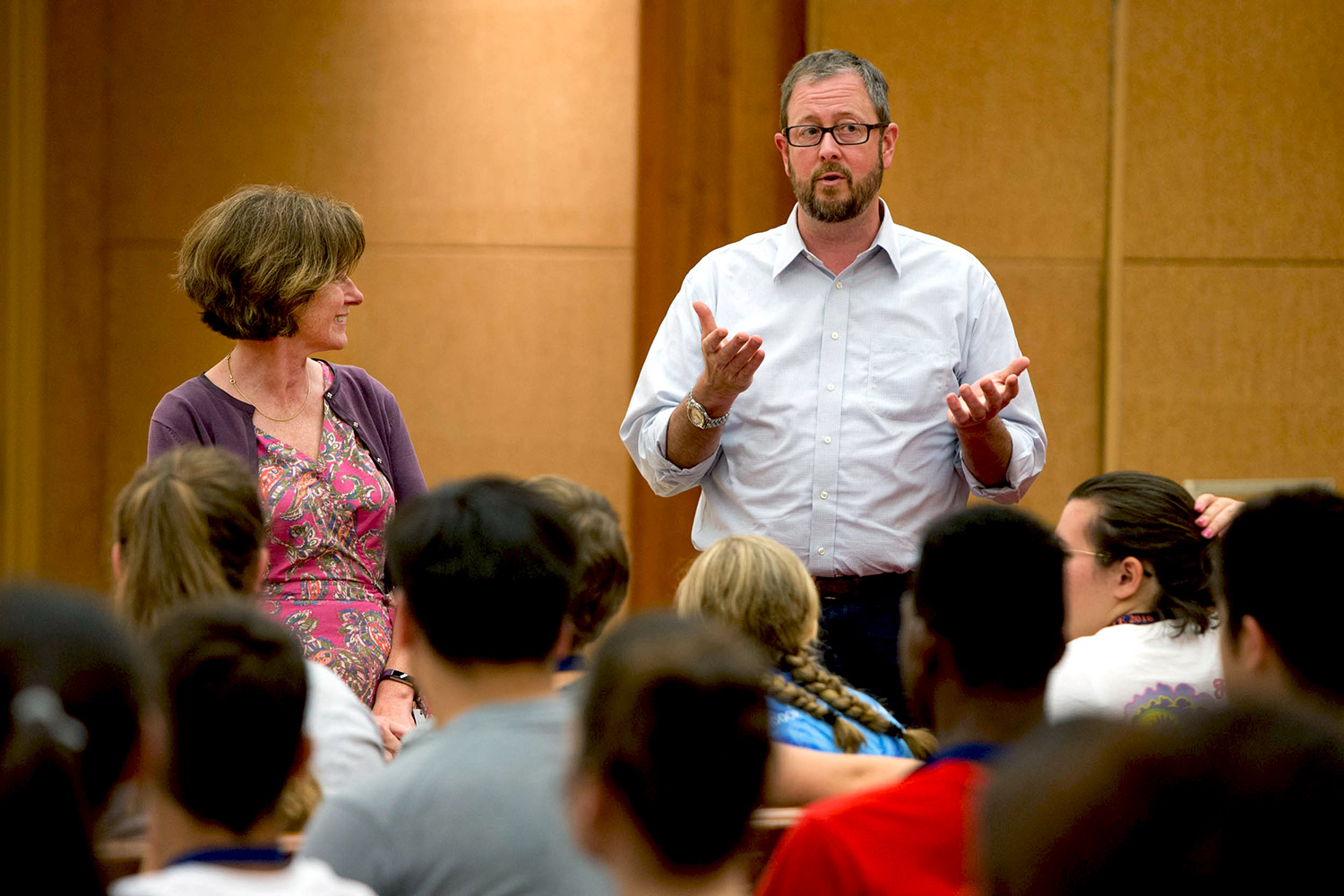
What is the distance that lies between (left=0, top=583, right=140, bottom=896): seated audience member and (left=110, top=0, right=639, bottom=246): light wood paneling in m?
3.37

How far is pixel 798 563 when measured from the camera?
208cm

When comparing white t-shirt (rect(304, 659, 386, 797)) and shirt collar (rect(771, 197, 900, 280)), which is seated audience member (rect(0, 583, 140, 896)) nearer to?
white t-shirt (rect(304, 659, 386, 797))

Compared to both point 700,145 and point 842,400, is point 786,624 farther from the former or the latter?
point 700,145

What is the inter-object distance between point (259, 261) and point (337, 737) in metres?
1.10

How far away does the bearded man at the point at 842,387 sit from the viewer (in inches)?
107

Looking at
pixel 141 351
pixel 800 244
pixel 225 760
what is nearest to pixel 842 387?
pixel 800 244

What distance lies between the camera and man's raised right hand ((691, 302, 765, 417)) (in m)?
2.47

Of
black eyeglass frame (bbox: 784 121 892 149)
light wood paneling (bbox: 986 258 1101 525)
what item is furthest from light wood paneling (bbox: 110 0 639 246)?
black eyeglass frame (bbox: 784 121 892 149)

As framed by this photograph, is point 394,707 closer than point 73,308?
Yes

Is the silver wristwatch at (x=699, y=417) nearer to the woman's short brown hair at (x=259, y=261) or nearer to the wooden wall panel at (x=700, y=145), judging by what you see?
the woman's short brown hair at (x=259, y=261)

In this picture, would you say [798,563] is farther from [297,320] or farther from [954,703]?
[297,320]

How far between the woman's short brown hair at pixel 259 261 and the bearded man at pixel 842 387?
727 millimetres

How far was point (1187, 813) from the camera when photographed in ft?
2.22

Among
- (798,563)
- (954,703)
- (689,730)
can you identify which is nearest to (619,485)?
(798,563)
